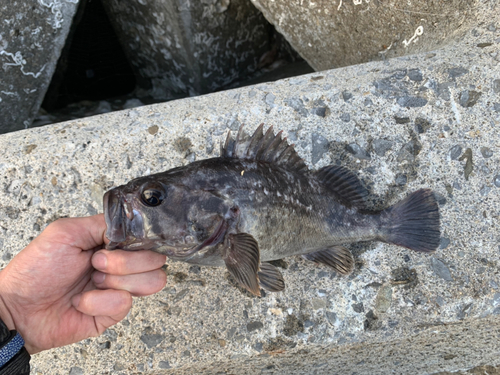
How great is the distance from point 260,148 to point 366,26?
167cm

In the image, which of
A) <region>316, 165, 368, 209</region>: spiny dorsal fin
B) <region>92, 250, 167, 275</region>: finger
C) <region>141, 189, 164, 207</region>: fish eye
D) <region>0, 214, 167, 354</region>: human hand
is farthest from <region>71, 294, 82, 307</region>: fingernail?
<region>316, 165, 368, 209</region>: spiny dorsal fin

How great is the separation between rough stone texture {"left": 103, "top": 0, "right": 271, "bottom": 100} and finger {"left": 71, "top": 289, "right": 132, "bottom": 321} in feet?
8.17

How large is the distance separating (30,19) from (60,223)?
2006 mm

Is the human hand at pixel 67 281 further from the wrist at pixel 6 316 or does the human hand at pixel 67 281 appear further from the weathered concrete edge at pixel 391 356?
the weathered concrete edge at pixel 391 356

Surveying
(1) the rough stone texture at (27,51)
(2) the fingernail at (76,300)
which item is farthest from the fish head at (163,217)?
(1) the rough stone texture at (27,51)

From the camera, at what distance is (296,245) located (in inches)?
83.2

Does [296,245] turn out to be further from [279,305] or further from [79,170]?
[79,170]

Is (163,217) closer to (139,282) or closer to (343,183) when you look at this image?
(139,282)

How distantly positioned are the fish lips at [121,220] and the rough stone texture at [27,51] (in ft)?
7.26

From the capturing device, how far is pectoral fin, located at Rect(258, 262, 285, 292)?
2188 mm

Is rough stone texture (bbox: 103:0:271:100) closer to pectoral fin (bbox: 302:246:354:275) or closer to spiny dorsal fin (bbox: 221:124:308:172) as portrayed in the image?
spiny dorsal fin (bbox: 221:124:308:172)

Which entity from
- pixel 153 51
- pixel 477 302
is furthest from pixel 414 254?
pixel 153 51

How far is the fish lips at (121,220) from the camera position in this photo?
68.4 inches

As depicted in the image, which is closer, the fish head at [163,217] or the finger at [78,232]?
the fish head at [163,217]
